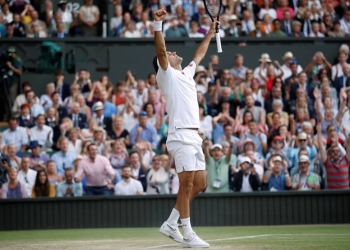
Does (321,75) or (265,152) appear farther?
(321,75)

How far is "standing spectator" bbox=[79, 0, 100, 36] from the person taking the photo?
22.0 meters

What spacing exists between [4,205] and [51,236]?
2.97 m

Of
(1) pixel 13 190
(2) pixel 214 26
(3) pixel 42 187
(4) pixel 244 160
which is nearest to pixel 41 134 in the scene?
(3) pixel 42 187

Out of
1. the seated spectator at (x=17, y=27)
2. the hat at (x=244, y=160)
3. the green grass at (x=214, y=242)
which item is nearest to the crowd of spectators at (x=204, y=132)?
the hat at (x=244, y=160)

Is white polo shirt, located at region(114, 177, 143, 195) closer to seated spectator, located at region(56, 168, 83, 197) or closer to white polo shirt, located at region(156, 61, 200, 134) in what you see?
seated spectator, located at region(56, 168, 83, 197)

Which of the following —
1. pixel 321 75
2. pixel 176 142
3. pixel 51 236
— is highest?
pixel 321 75

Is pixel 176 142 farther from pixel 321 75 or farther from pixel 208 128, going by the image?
pixel 321 75

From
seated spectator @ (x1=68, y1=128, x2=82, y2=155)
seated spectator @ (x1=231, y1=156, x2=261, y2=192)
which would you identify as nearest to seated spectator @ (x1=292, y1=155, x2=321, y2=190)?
seated spectator @ (x1=231, y1=156, x2=261, y2=192)

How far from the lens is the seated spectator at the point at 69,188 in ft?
53.7

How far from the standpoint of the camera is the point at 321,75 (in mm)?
20703

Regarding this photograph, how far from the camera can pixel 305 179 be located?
16750 mm

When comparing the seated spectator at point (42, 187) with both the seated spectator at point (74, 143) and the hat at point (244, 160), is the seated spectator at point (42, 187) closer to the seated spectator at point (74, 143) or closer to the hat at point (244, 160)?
the seated spectator at point (74, 143)

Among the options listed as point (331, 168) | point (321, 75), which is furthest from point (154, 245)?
point (321, 75)

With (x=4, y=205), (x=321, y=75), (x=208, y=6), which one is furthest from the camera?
(x=321, y=75)
